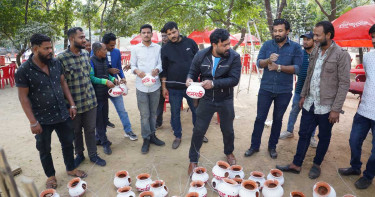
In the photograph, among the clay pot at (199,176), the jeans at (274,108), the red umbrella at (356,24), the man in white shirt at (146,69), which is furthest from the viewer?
the red umbrella at (356,24)

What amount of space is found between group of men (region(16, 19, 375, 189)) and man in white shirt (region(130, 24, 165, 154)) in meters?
0.02

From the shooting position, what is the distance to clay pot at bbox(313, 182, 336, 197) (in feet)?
8.10

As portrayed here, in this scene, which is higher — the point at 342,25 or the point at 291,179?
the point at 342,25

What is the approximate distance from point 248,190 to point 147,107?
2.06 meters

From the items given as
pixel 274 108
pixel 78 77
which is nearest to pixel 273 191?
pixel 274 108

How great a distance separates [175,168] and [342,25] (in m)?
4.73

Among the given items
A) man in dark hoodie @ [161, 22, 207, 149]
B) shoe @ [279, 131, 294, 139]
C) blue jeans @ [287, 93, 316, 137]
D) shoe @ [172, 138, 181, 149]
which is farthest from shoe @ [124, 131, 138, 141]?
blue jeans @ [287, 93, 316, 137]

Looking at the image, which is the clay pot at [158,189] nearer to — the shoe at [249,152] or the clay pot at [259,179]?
the clay pot at [259,179]

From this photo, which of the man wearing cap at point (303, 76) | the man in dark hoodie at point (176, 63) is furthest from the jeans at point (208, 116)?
the man wearing cap at point (303, 76)

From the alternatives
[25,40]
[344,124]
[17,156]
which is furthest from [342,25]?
[25,40]

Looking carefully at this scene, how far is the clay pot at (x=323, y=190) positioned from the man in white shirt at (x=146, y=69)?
2.48 metres

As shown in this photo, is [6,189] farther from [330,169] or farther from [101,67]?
[330,169]

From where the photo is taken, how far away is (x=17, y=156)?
3.88 metres

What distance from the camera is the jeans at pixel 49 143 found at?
2.79 m
